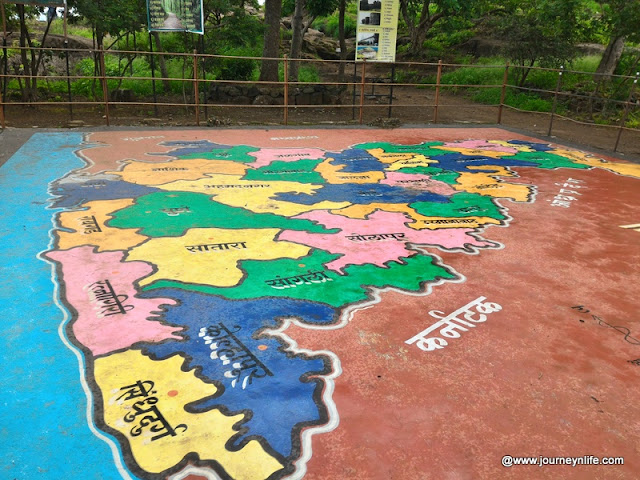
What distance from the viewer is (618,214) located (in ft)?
16.8

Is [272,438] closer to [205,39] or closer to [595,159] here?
[595,159]

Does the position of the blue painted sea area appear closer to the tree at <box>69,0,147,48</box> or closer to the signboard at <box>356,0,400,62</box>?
the tree at <box>69,0,147,48</box>

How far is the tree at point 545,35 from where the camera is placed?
1288 cm

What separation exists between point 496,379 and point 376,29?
30.3 ft

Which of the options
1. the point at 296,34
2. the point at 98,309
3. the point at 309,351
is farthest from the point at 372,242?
the point at 296,34

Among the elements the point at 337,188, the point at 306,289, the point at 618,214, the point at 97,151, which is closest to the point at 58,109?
the point at 97,151

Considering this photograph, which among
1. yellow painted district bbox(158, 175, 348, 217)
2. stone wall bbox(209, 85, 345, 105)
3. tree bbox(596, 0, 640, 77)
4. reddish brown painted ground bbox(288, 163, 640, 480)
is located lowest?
reddish brown painted ground bbox(288, 163, 640, 480)

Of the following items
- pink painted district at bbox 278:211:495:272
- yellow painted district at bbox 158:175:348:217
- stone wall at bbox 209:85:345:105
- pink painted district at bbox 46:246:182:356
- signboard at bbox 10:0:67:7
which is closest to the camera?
pink painted district at bbox 46:246:182:356

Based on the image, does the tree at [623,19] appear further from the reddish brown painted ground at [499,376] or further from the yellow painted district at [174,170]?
the reddish brown painted ground at [499,376]

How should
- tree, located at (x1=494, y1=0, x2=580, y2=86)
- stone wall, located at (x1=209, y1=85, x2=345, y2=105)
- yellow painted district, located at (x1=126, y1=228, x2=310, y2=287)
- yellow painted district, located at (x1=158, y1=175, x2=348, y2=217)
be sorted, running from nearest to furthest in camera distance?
yellow painted district, located at (x1=126, y1=228, x2=310, y2=287)
yellow painted district, located at (x1=158, y1=175, x2=348, y2=217)
stone wall, located at (x1=209, y1=85, x2=345, y2=105)
tree, located at (x1=494, y1=0, x2=580, y2=86)

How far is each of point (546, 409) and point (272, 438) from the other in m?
1.22

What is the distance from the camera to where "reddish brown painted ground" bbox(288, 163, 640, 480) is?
2000 millimetres

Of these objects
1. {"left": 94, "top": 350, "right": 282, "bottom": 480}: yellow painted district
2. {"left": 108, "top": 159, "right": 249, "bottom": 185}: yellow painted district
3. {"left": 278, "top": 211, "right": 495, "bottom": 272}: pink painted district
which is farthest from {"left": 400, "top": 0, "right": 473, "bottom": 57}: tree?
{"left": 94, "top": 350, "right": 282, "bottom": 480}: yellow painted district

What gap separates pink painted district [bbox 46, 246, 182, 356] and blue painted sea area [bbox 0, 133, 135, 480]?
103 mm
